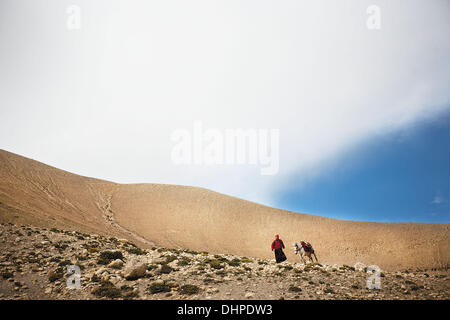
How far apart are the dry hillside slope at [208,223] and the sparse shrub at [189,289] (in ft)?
93.7

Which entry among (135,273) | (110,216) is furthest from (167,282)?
(110,216)

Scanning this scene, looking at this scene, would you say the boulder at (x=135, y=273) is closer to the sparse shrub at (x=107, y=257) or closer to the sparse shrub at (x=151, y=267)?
the sparse shrub at (x=151, y=267)

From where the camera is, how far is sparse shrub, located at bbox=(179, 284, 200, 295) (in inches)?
343

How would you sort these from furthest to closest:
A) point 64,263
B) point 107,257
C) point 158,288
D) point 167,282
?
point 107,257, point 64,263, point 167,282, point 158,288

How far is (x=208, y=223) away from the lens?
51344mm

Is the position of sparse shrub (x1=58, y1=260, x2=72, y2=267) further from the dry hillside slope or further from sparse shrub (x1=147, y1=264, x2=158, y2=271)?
the dry hillside slope

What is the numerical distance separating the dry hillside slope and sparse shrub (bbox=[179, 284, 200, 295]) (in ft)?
93.7

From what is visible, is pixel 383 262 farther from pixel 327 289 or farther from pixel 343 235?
pixel 327 289

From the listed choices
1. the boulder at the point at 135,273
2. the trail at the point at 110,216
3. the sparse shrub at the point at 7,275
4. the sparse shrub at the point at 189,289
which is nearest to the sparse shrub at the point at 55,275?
the sparse shrub at the point at 7,275

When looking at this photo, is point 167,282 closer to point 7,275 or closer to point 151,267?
point 151,267

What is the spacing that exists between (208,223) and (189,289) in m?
43.7

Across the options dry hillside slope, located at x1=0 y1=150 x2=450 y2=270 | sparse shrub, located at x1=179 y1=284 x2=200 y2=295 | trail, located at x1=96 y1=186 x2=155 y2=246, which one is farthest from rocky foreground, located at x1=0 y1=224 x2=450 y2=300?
trail, located at x1=96 y1=186 x2=155 y2=246

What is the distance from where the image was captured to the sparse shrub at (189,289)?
28.6 ft

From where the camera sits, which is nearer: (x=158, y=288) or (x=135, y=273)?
(x=158, y=288)
